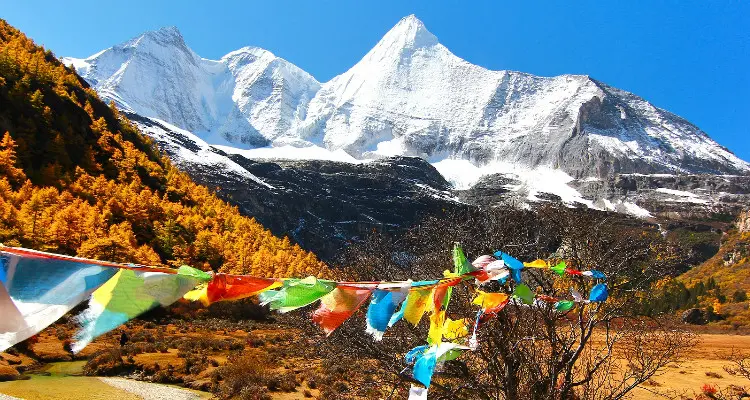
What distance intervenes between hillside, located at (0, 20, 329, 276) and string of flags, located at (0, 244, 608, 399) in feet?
100

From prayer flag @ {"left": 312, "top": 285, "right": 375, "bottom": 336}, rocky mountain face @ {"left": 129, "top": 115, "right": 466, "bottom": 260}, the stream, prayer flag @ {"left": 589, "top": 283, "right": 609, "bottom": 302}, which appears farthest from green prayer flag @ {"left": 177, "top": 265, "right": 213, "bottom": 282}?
rocky mountain face @ {"left": 129, "top": 115, "right": 466, "bottom": 260}

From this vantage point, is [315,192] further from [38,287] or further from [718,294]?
[38,287]

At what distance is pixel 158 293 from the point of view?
2.84 m

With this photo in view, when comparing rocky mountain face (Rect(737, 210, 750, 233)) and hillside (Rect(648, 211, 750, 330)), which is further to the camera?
rocky mountain face (Rect(737, 210, 750, 233))

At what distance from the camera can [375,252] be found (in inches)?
542

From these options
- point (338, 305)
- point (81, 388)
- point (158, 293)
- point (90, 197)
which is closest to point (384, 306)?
point (338, 305)

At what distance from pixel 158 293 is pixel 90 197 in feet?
192

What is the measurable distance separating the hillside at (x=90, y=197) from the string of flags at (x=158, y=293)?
30514 millimetres

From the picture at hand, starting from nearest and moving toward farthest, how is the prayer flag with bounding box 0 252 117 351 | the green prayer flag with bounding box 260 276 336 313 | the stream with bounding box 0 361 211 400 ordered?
1. the prayer flag with bounding box 0 252 117 351
2. the green prayer flag with bounding box 260 276 336 313
3. the stream with bounding box 0 361 211 400

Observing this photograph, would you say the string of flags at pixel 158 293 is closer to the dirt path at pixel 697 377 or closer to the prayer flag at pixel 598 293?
the prayer flag at pixel 598 293

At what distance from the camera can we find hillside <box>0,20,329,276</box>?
38.2 m

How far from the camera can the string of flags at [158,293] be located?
2457 millimetres

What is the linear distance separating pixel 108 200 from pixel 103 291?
57480 mm

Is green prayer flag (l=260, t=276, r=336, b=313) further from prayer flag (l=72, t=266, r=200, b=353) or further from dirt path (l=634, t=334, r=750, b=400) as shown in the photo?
dirt path (l=634, t=334, r=750, b=400)
